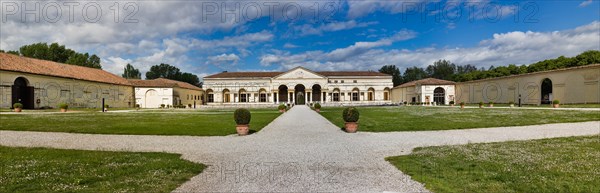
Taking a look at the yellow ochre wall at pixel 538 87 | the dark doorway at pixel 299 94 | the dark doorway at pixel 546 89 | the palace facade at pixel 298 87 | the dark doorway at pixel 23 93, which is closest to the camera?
the dark doorway at pixel 23 93

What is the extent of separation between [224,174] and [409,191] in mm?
3155

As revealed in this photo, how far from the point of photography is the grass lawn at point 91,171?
4.74m

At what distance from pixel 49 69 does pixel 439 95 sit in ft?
199

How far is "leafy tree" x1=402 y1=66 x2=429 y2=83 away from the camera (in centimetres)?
10225

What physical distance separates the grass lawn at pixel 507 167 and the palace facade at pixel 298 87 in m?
59.7

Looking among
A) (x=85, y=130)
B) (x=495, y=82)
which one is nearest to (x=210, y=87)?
(x=495, y=82)

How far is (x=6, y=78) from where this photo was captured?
31312 mm

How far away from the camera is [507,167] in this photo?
597 cm

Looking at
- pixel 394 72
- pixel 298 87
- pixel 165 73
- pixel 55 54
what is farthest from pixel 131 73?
pixel 394 72

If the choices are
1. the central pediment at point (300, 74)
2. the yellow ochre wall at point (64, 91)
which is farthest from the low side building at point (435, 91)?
the yellow ochre wall at point (64, 91)

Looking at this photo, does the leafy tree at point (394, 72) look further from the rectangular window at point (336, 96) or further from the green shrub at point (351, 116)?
the green shrub at point (351, 116)

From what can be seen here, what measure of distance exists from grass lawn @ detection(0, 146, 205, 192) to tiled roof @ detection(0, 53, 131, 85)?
32.8 metres

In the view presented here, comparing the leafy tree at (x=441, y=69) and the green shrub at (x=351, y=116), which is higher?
the leafy tree at (x=441, y=69)

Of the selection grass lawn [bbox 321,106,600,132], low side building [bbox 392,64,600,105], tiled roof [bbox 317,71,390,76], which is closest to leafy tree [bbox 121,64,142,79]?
tiled roof [bbox 317,71,390,76]
